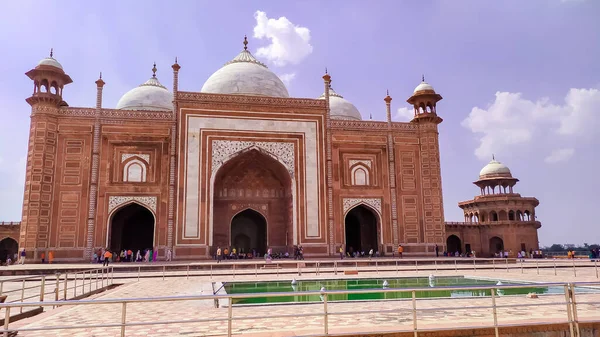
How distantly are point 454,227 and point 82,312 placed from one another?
2049 centimetres

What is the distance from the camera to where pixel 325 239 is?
696 inches

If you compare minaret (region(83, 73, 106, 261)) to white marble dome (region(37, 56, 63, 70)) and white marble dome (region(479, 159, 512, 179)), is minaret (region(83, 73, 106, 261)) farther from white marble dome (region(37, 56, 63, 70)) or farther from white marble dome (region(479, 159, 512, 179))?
white marble dome (region(479, 159, 512, 179))

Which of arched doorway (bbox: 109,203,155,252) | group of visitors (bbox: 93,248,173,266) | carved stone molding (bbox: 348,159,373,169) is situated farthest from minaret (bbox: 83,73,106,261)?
carved stone molding (bbox: 348,159,373,169)

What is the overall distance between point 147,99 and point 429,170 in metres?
13.2

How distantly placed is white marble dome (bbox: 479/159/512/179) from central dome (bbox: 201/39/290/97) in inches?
466

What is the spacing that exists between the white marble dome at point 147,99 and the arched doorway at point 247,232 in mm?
6398

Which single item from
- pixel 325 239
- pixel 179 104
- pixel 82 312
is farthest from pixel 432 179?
pixel 82 312

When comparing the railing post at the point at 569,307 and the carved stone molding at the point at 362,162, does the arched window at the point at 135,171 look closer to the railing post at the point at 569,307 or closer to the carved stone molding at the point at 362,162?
the carved stone molding at the point at 362,162

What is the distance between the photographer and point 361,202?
733 inches

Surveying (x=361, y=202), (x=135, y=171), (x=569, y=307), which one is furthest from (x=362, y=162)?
(x=569, y=307)

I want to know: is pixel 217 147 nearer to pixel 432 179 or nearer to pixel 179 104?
pixel 179 104

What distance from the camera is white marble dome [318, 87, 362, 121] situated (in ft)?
78.5

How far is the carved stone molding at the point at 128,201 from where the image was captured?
54.2 feet

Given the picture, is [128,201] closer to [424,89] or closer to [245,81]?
[245,81]
